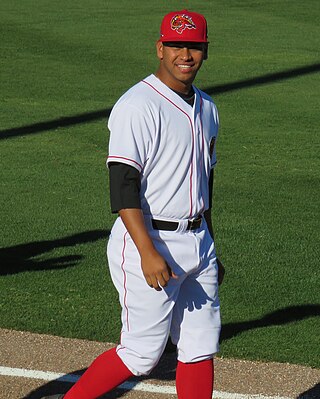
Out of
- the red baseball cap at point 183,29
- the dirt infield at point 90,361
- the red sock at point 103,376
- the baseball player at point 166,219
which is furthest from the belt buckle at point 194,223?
the dirt infield at point 90,361

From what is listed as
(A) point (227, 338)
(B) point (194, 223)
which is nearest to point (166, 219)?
(B) point (194, 223)

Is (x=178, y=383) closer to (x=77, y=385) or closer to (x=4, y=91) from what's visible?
(x=77, y=385)

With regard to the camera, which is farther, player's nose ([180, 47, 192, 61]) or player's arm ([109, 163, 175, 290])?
player's nose ([180, 47, 192, 61])

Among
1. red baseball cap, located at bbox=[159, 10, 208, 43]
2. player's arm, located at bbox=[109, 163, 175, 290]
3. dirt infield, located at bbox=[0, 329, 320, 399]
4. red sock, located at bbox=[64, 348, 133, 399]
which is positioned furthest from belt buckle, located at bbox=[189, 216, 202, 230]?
dirt infield, located at bbox=[0, 329, 320, 399]

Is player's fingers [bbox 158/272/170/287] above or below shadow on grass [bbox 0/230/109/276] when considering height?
above

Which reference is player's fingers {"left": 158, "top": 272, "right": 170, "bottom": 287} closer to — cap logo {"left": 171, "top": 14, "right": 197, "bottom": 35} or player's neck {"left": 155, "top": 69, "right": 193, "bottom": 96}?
player's neck {"left": 155, "top": 69, "right": 193, "bottom": 96}

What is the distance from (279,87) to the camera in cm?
1881

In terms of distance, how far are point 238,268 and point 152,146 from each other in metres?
3.84

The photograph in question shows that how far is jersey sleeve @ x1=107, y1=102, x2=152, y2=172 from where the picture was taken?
474 centimetres

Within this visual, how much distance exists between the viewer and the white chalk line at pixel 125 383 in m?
5.86

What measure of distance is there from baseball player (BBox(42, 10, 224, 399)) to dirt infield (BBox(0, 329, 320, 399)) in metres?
0.77

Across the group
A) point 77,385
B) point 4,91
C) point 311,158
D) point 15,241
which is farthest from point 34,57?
point 77,385

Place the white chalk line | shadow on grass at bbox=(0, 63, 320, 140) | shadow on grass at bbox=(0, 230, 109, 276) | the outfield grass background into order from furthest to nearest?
shadow on grass at bbox=(0, 63, 320, 140), shadow on grass at bbox=(0, 230, 109, 276), the outfield grass background, the white chalk line

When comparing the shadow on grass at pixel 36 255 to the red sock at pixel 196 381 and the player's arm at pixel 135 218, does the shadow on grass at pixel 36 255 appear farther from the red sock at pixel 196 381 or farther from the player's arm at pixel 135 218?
the player's arm at pixel 135 218
